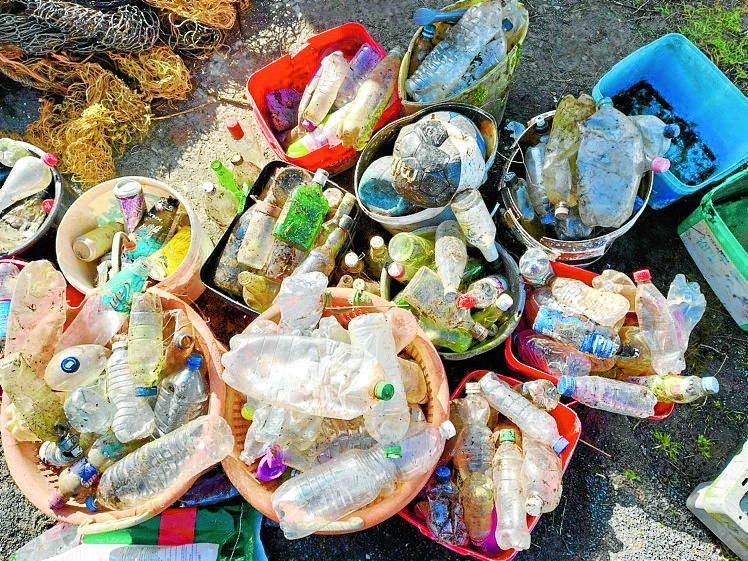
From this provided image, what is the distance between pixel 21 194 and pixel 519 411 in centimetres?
251

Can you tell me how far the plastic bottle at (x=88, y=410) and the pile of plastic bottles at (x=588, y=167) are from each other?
6.20 feet

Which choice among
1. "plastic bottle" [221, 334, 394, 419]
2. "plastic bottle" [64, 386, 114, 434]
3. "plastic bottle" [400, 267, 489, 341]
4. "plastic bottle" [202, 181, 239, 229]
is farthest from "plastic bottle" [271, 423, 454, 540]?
"plastic bottle" [202, 181, 239, 229]

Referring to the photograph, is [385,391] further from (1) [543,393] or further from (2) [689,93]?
(2) [689,93]

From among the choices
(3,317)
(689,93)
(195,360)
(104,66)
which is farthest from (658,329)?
(104,66)

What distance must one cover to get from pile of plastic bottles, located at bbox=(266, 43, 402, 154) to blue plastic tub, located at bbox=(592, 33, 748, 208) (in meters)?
1.01

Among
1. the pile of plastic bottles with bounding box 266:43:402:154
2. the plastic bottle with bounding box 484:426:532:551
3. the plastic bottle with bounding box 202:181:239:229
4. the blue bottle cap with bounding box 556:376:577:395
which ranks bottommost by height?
the plastic bottle with bounding box 484:426:532:551

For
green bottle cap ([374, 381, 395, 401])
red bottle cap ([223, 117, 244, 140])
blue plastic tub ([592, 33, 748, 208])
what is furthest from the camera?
blue plastic tub ([592, 33, 748, 208])

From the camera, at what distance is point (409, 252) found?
95.0 inches

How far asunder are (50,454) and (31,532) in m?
0.79

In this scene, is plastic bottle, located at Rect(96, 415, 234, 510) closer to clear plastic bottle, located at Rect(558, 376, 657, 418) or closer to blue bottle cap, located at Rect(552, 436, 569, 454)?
blue bottle cap, located at Rect(552, 436, 569, 454)

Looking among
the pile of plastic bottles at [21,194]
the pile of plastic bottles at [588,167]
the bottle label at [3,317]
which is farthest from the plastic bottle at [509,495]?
the pile of plastic bottles at [21,194]

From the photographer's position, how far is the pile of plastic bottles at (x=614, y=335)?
7.64 ft

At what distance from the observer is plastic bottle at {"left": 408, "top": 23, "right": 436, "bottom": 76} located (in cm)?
250

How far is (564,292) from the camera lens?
2447mm
